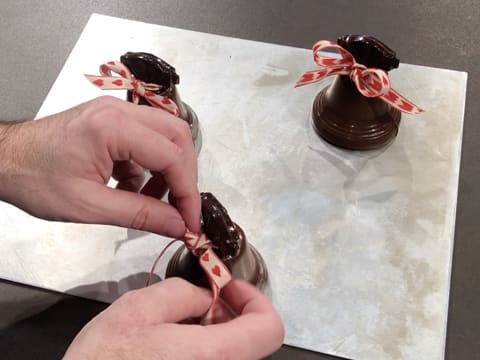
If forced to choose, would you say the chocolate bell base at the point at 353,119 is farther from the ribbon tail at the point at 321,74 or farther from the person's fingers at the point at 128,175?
the person's fingers at the point at 128,175

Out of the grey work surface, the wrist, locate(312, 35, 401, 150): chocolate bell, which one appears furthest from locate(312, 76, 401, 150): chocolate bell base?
the wrist

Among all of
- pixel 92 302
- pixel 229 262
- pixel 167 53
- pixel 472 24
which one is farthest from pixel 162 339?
pixel 472 24

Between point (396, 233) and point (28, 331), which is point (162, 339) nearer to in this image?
point (28, 331)

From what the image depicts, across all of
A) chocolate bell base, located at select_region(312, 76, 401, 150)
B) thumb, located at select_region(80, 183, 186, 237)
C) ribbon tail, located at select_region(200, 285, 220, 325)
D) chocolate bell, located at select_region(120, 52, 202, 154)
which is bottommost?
ribbon tail, located at select_region(200, 285, 220, 325)

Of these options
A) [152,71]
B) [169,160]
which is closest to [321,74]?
[152,71]

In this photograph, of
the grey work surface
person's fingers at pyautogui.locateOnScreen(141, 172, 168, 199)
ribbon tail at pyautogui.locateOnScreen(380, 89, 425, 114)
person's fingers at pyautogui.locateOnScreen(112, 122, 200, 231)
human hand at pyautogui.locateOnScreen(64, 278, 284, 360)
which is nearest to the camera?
human hand at pyautogui.locateOnScreen(64, 278, 284, 360)

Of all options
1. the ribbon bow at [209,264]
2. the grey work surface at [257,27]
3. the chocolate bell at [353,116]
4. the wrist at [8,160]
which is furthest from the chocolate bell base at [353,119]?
the wrist at [8,160]

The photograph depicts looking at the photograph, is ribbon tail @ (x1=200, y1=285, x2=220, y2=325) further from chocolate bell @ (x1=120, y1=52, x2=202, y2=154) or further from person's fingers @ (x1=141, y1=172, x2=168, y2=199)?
chocolate bell @ (x1=120, y1=52, x2=202, y2=154)
